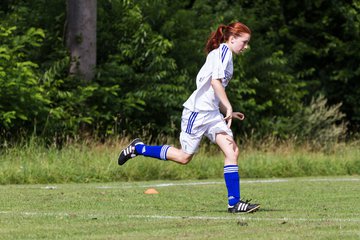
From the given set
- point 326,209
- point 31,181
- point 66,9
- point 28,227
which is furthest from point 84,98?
point 28,227

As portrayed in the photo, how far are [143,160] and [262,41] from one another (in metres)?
10.5

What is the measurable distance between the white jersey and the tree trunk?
45.3 feet

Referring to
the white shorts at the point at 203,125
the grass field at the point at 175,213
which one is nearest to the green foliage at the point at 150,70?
the grass field at the point at 175,213

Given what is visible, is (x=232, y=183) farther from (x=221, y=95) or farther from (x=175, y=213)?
(x=221, y=95)

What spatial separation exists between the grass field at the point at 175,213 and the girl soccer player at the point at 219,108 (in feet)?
1.40

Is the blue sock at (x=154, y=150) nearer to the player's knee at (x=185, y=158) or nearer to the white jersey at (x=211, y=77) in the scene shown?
the player's knee at (x=185, y=158)

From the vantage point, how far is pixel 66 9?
976 inches

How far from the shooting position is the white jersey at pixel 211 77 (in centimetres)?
1037

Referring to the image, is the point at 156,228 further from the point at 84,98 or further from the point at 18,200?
the point at 84,98

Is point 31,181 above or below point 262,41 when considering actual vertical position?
below

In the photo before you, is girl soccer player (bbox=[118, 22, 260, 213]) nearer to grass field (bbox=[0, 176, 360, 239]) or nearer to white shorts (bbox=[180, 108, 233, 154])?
white shorts (bbox=[180, 108, 233, 154])

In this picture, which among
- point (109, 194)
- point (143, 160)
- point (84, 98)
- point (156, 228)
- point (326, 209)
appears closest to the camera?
point (156, 228)

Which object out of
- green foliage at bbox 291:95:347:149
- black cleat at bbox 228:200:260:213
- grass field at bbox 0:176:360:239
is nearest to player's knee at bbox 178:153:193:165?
grass field at bbox 0:176:360:239

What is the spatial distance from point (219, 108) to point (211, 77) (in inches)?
16.0
